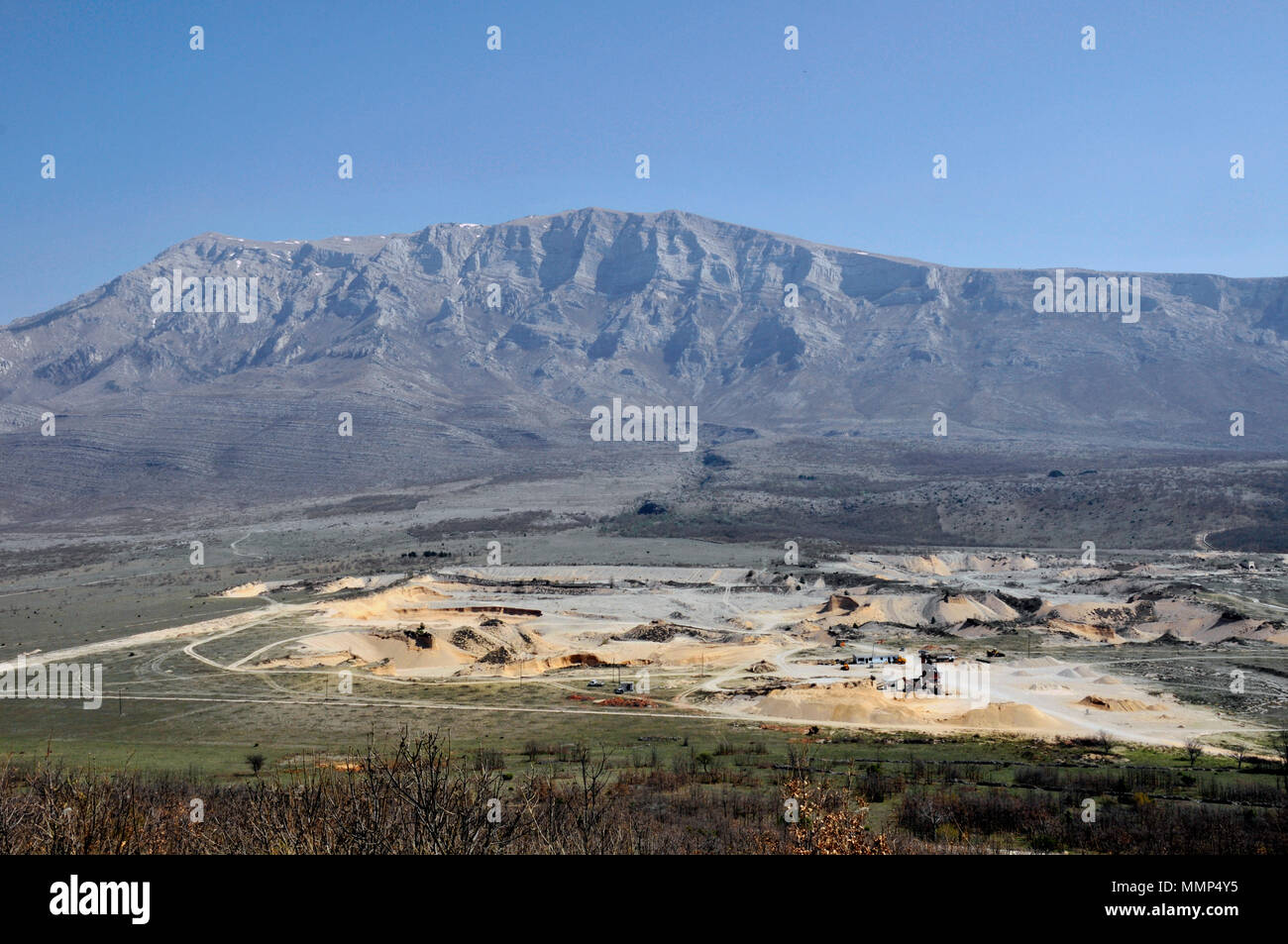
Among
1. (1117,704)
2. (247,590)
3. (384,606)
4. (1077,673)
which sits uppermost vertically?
(247,590)

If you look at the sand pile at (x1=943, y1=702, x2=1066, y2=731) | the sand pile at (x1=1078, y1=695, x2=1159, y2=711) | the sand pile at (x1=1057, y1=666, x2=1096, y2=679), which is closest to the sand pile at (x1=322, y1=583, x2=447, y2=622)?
the sand pile at (x1=943, y1=702, x2=1066, y2=731)

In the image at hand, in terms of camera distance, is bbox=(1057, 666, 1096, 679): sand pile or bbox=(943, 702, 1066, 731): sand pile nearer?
bbox=(943, 702, 1066, 731): sand pile

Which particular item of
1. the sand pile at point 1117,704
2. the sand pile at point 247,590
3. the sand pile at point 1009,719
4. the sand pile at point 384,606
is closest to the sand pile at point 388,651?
the sand pile at point 384,606

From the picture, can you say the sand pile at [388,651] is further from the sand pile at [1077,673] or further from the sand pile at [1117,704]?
the sand pile at [1117,704]

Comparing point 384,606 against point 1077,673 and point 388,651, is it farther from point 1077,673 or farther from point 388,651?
Answer: point 1077,673

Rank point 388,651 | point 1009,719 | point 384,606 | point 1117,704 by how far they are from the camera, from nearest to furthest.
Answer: point 1009,719, point 1117,704, point 388,651, point 384,606

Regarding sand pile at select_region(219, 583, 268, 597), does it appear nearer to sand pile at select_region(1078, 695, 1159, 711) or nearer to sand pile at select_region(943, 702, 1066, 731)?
sand pile at select_region(943, 702, 1066, 731)

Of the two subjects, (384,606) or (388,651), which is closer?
(388,651)

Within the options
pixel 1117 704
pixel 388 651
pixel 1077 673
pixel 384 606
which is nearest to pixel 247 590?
pixel 384 606

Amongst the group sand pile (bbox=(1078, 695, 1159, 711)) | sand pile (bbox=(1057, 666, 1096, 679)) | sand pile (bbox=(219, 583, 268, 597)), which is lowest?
sand pile (bbox=(1057, 666, 1096, 679))

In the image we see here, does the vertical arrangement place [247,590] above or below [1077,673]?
above

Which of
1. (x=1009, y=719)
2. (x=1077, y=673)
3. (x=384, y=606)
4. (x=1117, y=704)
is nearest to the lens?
(x=1009, y=719)

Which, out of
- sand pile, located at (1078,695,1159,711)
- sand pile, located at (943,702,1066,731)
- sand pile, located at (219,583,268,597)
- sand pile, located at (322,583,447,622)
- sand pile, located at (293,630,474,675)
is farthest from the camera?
sand pile, located at (219,583,268,597)
